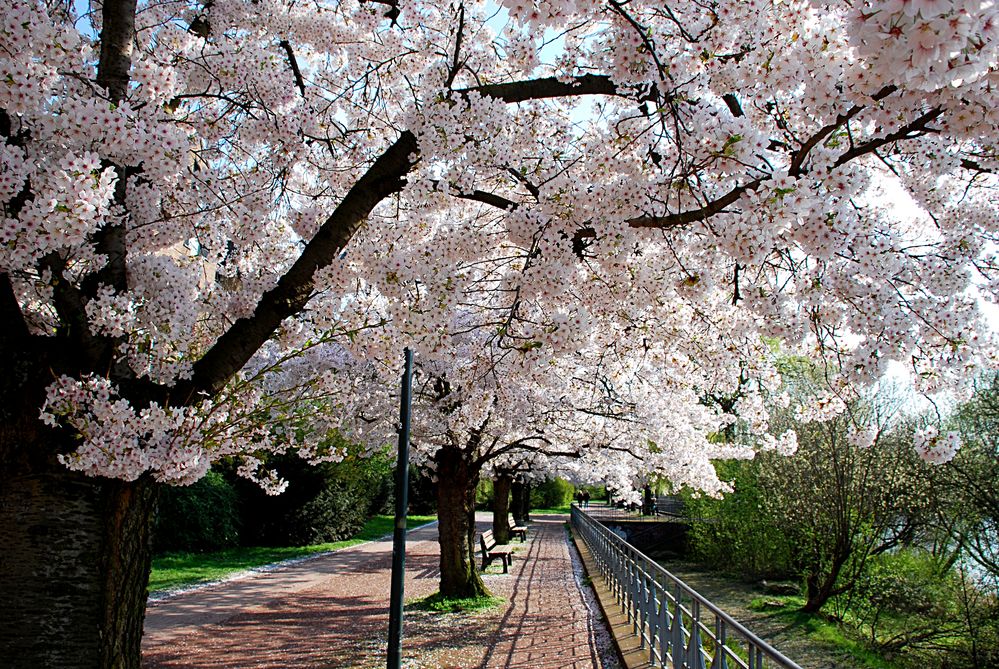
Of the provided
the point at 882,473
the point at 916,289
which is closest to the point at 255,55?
the point at 916,289

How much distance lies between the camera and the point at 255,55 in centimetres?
526

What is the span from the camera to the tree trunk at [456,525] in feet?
38.0

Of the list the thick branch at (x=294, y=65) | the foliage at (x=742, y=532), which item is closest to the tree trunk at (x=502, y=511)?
the foliage at (x=742, y=532)

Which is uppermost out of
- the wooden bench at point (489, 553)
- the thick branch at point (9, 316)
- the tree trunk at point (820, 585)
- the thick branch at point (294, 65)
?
the thick branch at point (294, 65)

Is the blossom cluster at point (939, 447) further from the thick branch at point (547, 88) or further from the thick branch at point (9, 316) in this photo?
the thick branch at point (9, 316)

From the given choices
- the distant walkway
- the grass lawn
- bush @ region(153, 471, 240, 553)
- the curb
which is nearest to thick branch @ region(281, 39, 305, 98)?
the distant walkway

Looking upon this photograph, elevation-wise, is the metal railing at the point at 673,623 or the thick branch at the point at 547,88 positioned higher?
the thick branch at the point at 547,88

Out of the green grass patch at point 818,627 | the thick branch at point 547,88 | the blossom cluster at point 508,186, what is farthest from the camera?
the green grass patch at point 818,627

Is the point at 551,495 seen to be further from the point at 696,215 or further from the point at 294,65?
the point at 696,215

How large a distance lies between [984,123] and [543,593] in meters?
12.1

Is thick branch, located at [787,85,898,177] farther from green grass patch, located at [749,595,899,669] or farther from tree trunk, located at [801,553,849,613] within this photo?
tree trunk, located at [801,553,849,613]

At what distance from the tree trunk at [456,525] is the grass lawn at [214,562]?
478 centimetres

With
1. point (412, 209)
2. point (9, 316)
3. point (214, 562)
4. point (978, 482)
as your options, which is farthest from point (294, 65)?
point (214, 562)

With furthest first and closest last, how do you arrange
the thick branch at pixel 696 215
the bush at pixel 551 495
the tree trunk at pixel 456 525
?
the bush at pixel 551 495 → the tree trunk at pixel 456 525 → the thick branch at pixel 696 215
